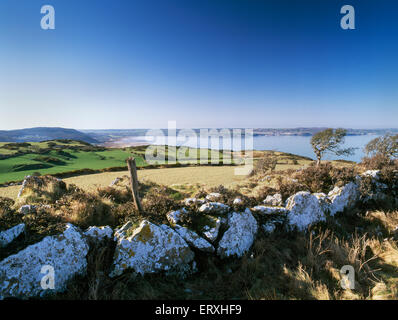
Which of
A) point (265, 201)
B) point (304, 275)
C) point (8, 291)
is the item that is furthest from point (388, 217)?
point (8, 291)

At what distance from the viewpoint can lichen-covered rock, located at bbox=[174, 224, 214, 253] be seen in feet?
13.3

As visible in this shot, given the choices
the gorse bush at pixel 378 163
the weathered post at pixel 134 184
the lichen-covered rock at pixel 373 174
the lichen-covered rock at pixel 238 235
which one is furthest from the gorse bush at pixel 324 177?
the weathered post at pixel 134 184

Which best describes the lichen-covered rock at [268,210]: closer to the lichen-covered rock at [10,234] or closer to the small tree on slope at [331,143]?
the lichen-covered rock at [10,234]

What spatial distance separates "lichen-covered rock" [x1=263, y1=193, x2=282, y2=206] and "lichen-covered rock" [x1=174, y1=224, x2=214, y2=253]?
274cm

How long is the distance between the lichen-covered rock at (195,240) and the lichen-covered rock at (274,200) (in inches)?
108

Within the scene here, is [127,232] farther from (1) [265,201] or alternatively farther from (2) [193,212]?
(1) [265,201]

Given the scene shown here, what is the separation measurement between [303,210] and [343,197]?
232 centimetres

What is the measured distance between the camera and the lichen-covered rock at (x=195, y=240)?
4.05 m

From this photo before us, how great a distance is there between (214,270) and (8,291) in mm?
3853

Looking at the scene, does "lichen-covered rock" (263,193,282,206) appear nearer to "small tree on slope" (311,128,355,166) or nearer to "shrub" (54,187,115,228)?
"shrub" (54,187,115,228)

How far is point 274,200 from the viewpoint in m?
5.75

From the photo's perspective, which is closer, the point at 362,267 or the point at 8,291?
the point at 8,291

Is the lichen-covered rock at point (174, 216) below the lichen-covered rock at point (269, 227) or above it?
above
